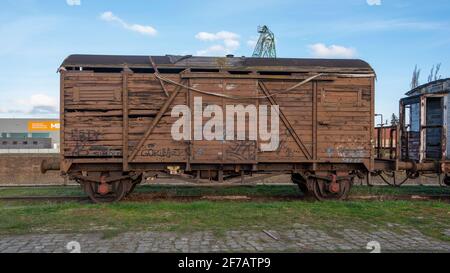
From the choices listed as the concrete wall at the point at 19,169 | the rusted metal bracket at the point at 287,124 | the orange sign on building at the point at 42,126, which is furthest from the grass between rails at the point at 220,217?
the orange sign on building at the point at 42,126

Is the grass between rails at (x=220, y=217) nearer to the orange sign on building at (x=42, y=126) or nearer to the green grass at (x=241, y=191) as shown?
the green grass at (x=241, y=191)

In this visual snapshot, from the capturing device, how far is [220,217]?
7996 millimetres

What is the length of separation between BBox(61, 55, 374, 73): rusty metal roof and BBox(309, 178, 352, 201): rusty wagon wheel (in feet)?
9.71

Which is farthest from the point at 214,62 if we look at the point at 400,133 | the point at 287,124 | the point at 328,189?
the point at 400,133

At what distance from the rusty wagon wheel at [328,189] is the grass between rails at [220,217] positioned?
0.80 metres

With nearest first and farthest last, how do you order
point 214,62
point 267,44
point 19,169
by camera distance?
point 214,62 < point 19,169 < point 267,44

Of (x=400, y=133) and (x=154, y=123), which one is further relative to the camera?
(x=400, y=133)

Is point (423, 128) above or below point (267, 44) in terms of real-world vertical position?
below

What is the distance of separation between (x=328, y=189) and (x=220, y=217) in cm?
382

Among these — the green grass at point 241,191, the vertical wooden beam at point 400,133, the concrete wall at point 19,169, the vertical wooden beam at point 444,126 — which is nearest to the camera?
the vertical wooden beam at point 444,126

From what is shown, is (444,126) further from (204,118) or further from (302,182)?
(204,118)

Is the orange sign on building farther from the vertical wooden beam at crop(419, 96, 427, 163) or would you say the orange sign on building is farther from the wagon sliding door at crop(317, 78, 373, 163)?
the vertical wooden beam at crop(419, 96, 427, 163)

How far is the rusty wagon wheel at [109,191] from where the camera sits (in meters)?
10.2

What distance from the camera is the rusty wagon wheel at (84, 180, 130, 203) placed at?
10.2 metres
